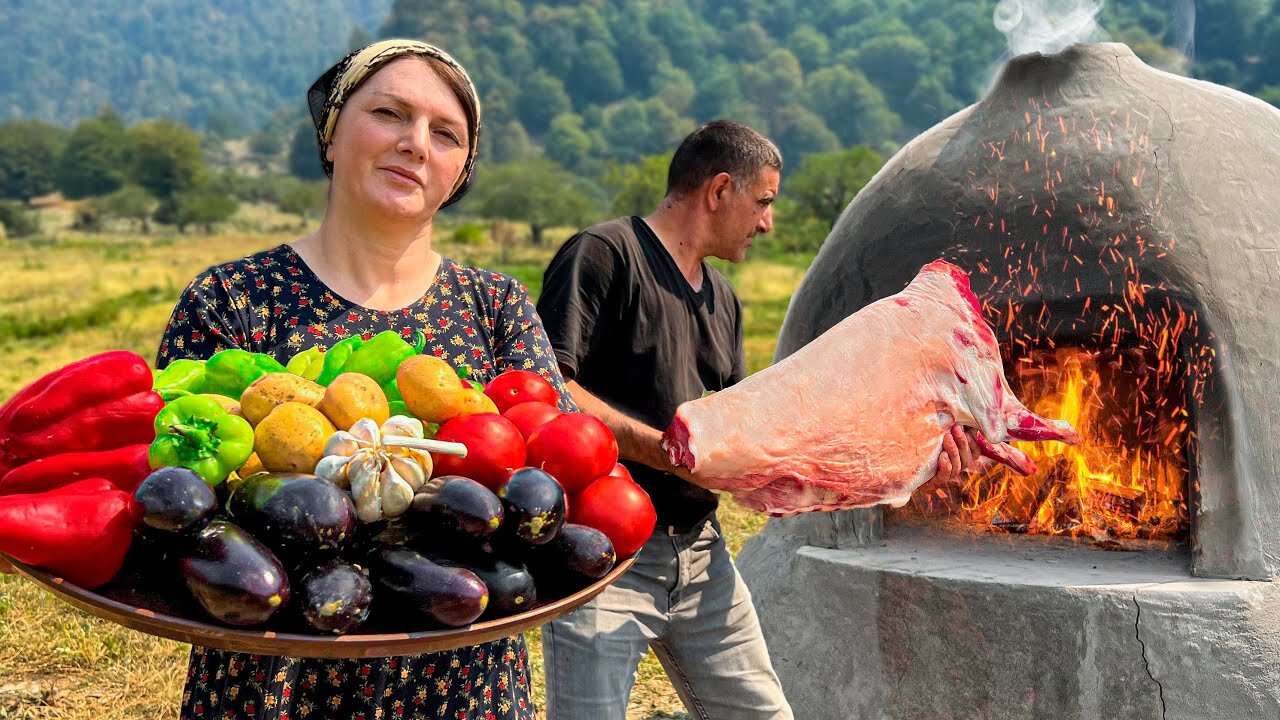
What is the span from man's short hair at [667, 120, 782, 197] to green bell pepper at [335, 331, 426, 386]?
1.64 m

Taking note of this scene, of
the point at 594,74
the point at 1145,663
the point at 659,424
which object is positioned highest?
the point at 594,74

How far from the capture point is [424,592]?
1.59 m

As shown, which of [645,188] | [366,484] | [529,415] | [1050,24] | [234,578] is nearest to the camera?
[234,578]

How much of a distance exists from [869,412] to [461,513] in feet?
5.83

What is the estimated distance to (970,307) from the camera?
11.3 ft

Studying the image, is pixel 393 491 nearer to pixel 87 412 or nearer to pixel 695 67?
pixel 87 412

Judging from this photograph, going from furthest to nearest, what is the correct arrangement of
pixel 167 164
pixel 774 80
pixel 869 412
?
1. pixel 774 80
2. pixel 167 164
3. pixel 869 412

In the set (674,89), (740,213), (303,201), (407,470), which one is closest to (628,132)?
(674,89)

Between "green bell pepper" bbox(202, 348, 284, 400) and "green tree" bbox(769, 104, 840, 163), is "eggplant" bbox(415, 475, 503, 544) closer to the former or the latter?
"green bell pepper" bbox(202, 348, 284, 400)

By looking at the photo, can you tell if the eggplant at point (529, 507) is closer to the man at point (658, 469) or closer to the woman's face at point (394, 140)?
the woman's face at point (394, 140)

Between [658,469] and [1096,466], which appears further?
[1096,466]

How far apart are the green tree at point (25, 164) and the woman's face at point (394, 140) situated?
8899cm

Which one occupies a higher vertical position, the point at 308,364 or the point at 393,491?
the point at 308,364

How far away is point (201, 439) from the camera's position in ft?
5.38
